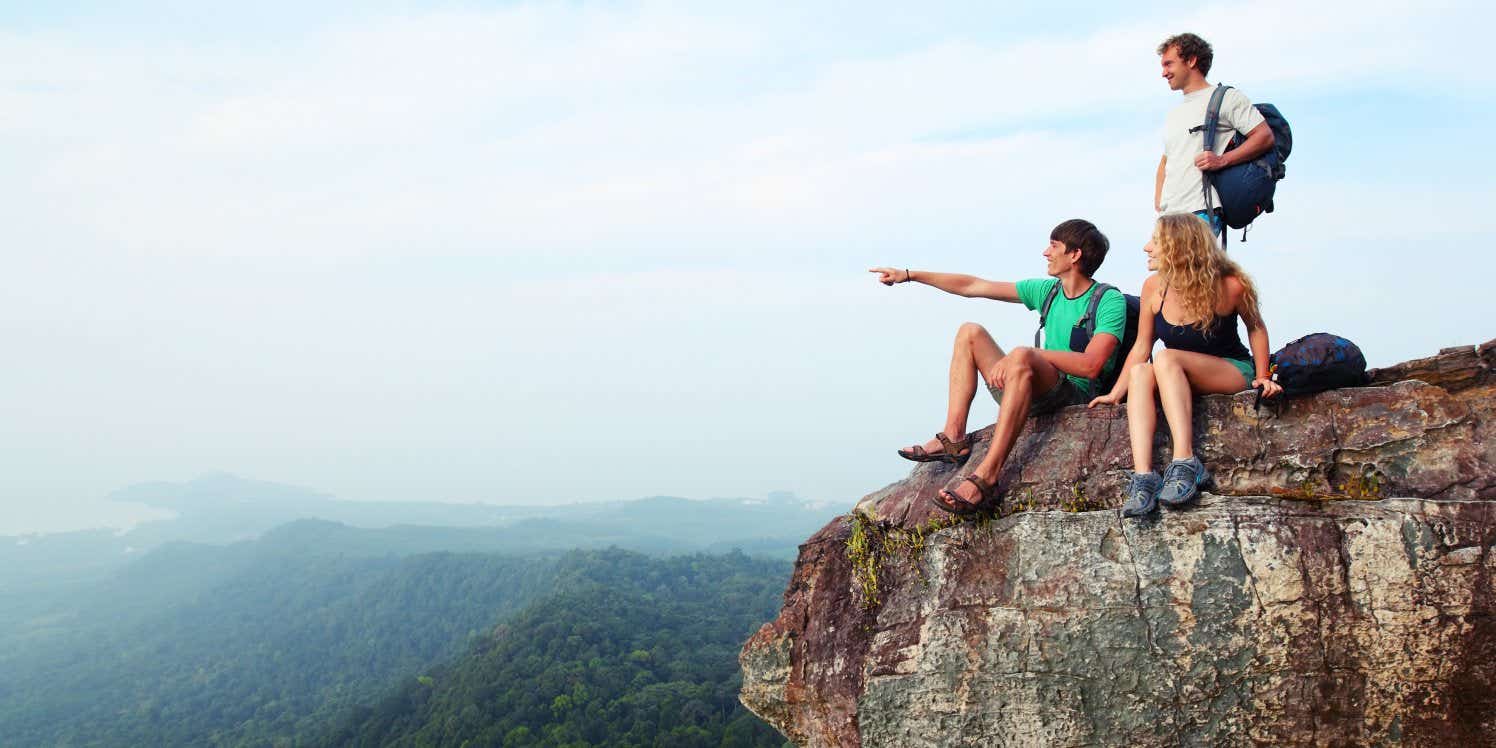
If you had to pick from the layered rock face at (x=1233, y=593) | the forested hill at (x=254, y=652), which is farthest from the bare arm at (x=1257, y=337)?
the forested hill at (x=254, y=652)

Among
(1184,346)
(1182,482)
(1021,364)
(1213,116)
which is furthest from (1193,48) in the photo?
(1182,482)

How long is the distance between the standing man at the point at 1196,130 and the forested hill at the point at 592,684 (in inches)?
1852

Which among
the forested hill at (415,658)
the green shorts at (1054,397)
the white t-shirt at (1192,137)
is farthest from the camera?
the forested hill at (415,658)

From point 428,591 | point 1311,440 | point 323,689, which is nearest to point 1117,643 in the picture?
point 1311,440

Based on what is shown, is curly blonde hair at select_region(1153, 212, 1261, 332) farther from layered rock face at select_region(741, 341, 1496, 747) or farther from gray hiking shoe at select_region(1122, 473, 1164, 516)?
gray hiking shoe at select_region(1122, 473, 1164, 516)

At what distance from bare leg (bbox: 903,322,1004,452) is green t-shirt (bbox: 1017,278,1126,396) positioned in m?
0.50

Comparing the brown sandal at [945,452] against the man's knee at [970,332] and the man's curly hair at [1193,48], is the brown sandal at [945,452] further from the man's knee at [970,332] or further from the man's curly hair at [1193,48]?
the man's curly hair at [1193,48]

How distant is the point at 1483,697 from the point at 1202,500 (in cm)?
195

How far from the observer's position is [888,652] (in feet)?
22.8

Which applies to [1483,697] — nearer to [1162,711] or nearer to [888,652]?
[1162,711]

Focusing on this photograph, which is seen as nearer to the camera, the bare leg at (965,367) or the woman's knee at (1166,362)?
the woman's knee at (1166,362)

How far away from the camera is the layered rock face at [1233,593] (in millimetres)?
5805

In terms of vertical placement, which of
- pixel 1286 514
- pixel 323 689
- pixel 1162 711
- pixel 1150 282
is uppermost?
pixel 1150 282

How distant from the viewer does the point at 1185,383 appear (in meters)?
6.53
